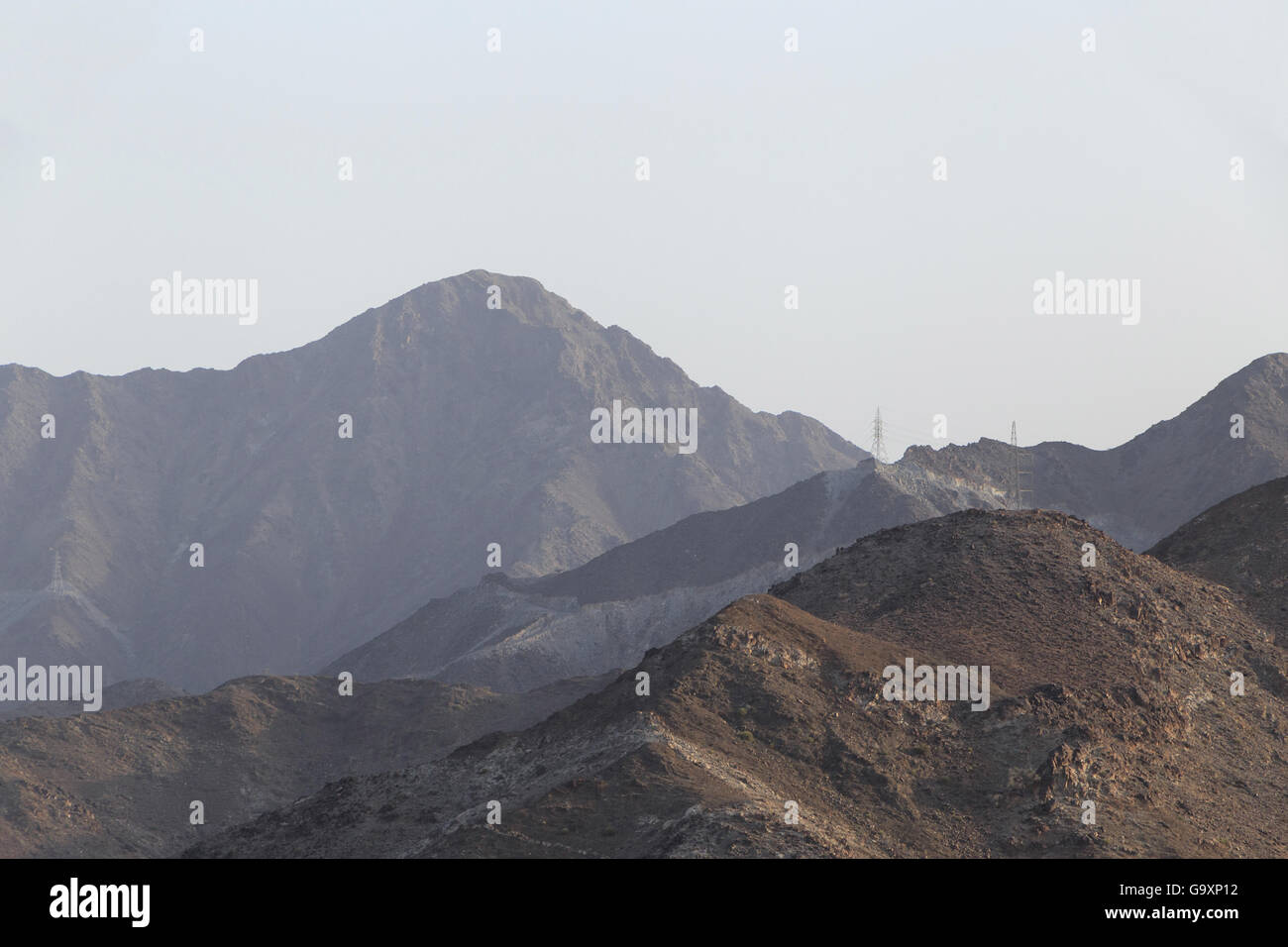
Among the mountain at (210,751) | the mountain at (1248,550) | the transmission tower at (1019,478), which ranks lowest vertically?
the mountain at (210,751)

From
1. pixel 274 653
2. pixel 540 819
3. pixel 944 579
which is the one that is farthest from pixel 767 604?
pixel 274 653

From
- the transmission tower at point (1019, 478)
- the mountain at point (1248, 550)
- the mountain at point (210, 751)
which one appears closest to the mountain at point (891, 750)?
the mountain at point (1248, 550)

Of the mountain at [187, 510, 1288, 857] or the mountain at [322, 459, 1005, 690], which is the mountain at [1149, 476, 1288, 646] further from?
the mountain at [322, 459, 1005, 690]

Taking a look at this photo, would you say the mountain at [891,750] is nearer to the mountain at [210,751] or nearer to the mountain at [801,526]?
the mountain at [210,751]

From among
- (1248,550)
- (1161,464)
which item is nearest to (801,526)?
(1161,464)

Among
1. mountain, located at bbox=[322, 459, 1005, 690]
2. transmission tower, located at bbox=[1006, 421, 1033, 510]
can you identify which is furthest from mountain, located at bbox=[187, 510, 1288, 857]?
transmission tower, located at bbox=[1006, 421, 1033, 510]

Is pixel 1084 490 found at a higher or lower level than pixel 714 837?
higher
